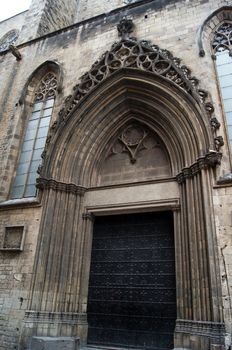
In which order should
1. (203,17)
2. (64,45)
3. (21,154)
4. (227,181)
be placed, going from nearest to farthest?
(227,181)
(203,17)
(21,154)
(64,45)

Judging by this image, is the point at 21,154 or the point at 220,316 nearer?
the point at 220,316

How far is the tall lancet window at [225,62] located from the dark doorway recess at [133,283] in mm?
2564

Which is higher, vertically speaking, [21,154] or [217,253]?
[21,154]

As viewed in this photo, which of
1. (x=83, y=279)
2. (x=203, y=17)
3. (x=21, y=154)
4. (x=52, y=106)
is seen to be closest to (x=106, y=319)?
(x=83, y=279)

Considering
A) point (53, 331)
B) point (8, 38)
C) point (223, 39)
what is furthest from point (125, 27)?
point (8, 38)

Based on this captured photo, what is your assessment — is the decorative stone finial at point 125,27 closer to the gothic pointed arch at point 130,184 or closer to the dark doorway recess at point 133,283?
the gothic pointed arch at point 130,184

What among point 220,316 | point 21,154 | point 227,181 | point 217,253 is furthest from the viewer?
point 21,154

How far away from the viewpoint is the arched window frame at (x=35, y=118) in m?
7.71

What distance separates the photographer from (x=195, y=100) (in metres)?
6.27

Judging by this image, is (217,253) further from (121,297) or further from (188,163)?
(121,297)

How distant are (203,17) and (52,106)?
4.53 meters

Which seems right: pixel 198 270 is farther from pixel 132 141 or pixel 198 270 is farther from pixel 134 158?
pixel 132 141

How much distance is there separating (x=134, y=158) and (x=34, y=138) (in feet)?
9.41

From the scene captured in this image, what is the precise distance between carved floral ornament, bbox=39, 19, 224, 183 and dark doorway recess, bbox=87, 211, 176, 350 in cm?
270
